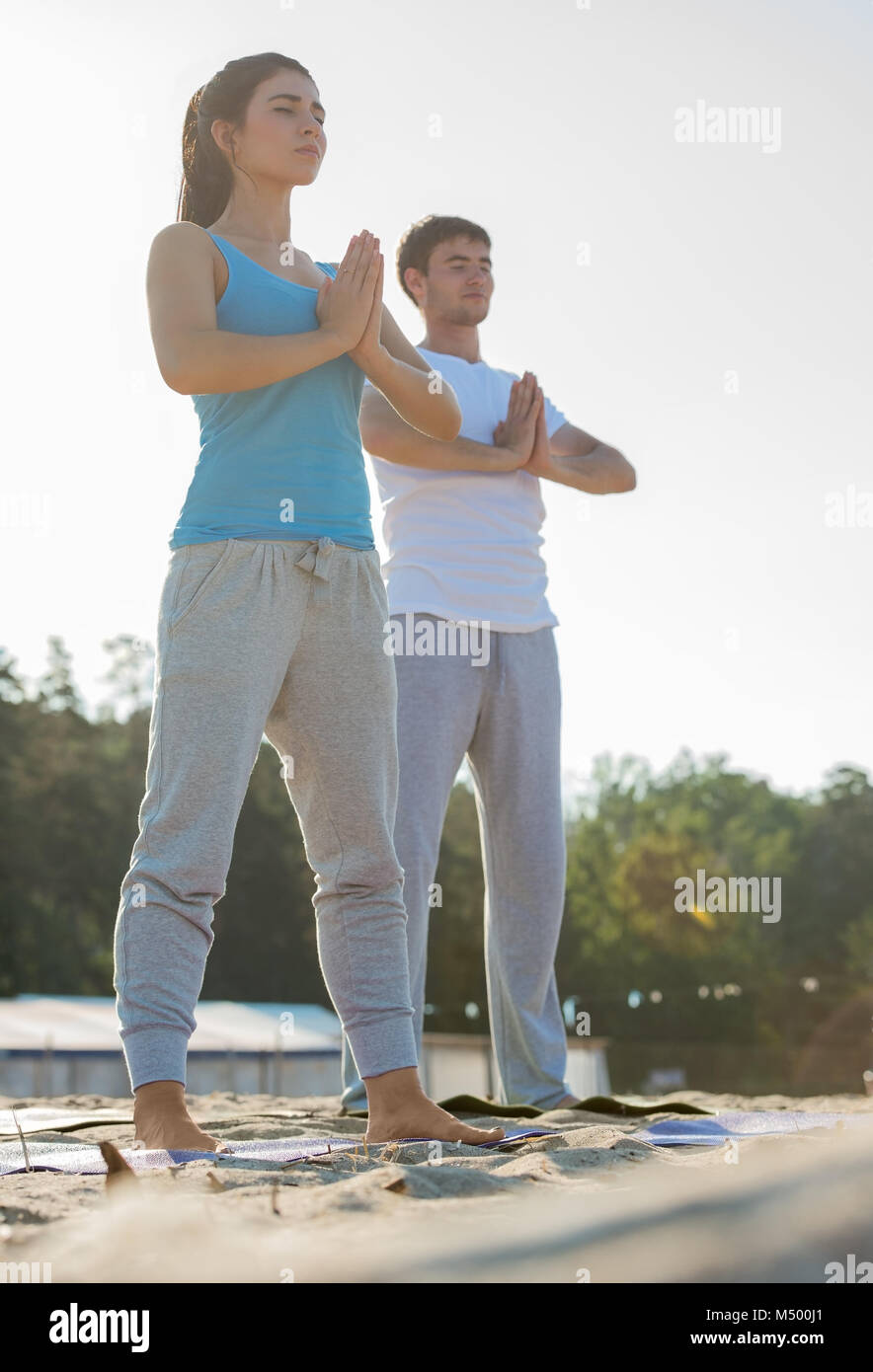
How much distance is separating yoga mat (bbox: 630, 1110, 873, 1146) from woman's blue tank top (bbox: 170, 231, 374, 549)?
1.30 metres

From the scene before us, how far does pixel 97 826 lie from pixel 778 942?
27626 millimetres

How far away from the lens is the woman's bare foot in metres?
2.45

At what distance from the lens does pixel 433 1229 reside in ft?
4.00

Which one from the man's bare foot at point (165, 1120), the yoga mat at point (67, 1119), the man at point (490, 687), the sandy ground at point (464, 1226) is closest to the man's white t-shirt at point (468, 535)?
the man at point (490, 687)

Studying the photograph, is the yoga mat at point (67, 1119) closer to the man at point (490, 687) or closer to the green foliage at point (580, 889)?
the man at point (490, 687)

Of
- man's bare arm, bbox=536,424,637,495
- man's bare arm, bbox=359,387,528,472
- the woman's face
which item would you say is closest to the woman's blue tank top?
the woman's face

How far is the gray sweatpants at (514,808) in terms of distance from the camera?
145 inches

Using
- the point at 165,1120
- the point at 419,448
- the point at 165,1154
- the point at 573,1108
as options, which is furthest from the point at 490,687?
the point at 165,1154

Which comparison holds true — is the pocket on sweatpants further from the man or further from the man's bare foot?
the man

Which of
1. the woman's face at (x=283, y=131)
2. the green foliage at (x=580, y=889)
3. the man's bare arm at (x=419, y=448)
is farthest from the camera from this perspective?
the green foliage at (x=580, y=889)

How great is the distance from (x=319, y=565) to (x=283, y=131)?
916 mm

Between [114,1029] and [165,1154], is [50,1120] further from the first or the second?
[114,1029]

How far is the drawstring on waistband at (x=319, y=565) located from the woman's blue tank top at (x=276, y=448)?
0.04 metres
